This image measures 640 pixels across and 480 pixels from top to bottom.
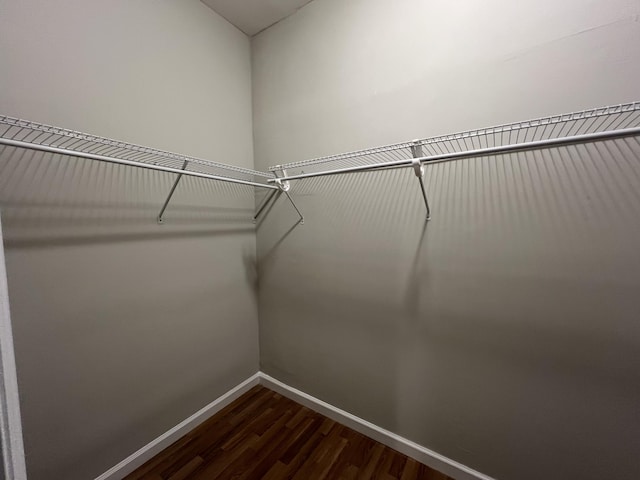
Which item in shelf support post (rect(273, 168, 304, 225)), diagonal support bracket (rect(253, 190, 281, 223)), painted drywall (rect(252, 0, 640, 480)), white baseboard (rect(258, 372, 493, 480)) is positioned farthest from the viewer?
diagonal support bracket (rect(253, 190, 281, 223))

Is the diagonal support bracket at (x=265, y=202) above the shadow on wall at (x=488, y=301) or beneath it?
above

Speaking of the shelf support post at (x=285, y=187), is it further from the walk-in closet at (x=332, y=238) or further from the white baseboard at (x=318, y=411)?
the white baseboard at (x=318, y=411)

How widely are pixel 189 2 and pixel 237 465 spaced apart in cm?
271

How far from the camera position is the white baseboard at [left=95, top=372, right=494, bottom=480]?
1278mm

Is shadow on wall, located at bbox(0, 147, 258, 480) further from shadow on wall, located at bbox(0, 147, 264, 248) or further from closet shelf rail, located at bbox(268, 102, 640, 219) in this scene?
closet shelf rail, located at bbox(268, 102, 640, 219)

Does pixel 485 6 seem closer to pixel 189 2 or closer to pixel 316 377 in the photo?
pixel 189 2

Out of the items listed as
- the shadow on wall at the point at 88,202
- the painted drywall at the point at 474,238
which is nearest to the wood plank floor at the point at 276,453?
the painted drywall at the point at 474,238

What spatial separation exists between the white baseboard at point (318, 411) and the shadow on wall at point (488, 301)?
6cm

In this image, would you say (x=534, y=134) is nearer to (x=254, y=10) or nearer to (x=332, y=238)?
(x=332, y=238)

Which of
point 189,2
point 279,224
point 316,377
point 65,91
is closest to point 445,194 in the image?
point 279,224

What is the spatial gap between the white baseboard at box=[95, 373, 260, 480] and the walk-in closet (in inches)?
0.5

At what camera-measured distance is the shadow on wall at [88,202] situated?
0.99 metres

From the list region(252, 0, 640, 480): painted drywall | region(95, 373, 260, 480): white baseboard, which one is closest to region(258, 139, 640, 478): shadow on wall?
region(252, 0, 640, 480): painted drywall

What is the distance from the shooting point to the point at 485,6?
1091 mm
